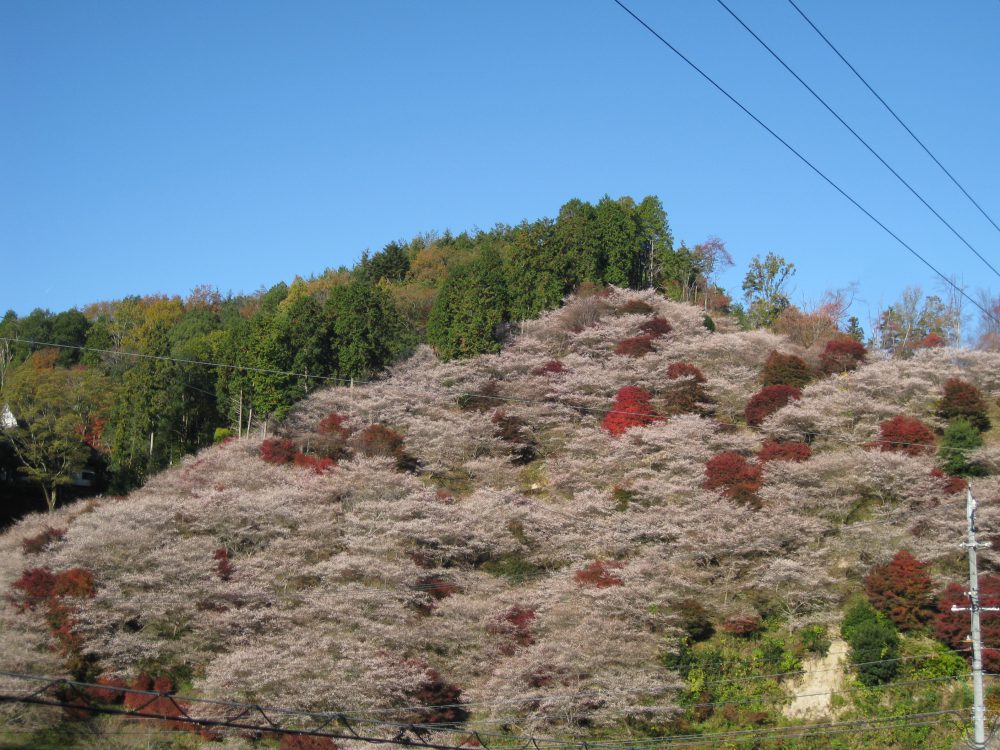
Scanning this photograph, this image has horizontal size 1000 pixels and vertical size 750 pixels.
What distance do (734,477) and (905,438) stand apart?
5892 mm

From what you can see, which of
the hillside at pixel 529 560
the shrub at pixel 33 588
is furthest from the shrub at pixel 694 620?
the shrub at pixel 33 588

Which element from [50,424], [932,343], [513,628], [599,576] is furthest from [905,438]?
[50,424]

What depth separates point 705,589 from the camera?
83.4 ft

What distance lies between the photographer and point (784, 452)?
99.3ft

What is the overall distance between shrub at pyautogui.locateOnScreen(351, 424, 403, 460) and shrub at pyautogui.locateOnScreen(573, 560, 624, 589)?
945 cm

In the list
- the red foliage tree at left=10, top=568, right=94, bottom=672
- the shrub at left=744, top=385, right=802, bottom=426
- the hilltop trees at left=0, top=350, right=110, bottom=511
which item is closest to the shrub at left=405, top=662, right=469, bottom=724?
the red foliage tree at left=10, top=568, right=94, bottom=672

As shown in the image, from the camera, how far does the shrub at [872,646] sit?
22531 mm

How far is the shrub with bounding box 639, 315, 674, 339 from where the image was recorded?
41.4 m

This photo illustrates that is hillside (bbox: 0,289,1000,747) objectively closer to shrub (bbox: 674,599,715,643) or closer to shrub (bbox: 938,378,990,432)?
shrub (bbox: 674,599,715,643)

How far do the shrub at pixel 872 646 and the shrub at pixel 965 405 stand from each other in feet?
37.4

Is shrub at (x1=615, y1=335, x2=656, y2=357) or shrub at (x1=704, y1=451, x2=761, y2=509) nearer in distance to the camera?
shrub at (x1=704, y1=451, x2=761, y2=509)

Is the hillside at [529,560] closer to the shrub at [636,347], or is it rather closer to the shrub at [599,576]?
the shrub at [599,576]

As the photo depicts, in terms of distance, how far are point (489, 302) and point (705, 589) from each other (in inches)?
731

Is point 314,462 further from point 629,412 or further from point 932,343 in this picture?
point 932,343
